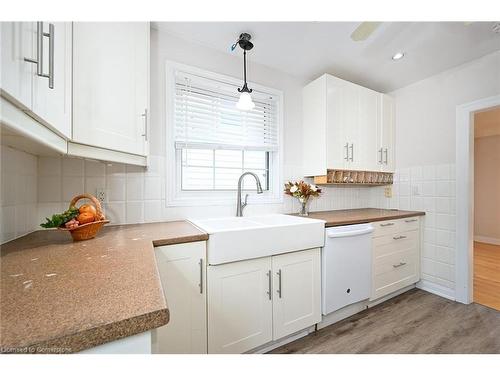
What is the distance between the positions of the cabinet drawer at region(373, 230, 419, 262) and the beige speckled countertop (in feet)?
6.29

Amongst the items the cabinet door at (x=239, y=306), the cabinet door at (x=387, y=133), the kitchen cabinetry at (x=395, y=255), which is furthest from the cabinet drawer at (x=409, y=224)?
the cabinet door at (x=239, y=306)

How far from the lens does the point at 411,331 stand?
165cm

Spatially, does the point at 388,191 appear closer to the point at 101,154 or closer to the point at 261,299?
the point at 261,299

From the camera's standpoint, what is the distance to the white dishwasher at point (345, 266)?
5.43 feet

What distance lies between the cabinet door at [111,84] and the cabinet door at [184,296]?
0.64m

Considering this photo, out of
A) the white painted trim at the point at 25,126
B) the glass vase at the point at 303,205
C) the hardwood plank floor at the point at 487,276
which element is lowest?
the hardwood plank floor at the point at 487,276

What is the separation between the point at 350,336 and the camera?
160cm

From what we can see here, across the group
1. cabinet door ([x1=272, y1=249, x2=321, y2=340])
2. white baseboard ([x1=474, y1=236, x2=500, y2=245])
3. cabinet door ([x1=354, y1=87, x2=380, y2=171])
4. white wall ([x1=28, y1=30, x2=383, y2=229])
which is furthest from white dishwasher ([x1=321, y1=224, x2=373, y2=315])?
white baseboard ([x1=474, y1=236, x2=500, y2=245])

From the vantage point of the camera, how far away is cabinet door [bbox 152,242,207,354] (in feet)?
3.75

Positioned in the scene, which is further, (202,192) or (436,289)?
A: (436,289)

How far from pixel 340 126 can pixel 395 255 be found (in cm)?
135

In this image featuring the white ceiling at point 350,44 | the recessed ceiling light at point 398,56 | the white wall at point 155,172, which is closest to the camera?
the white wall at point 155,172

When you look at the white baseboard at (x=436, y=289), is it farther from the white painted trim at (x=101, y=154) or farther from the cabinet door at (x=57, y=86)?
the cabinet door at (x=57, y=86)

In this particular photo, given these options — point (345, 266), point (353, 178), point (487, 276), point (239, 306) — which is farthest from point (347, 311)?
point (487, 276)
